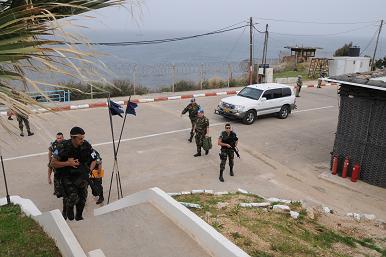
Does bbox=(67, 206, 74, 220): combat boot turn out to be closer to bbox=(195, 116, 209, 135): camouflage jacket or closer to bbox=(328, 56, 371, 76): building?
bbox=(195, 116, 209, 135): camouflage jacket

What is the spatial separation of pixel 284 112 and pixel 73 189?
1398 cm

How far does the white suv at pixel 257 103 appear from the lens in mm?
16781

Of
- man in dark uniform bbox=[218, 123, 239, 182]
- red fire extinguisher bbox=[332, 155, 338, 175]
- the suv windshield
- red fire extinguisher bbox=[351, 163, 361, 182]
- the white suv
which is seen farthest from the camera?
the suv windshield

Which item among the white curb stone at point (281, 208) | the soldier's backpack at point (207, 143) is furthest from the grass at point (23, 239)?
the soldier's backpack at point (207, 143)

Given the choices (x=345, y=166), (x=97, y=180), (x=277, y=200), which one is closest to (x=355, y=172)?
(x=345, y=166)

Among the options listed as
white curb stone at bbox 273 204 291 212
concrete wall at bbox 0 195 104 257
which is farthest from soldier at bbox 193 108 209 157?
concrete wall at bbox 0 195 104 257

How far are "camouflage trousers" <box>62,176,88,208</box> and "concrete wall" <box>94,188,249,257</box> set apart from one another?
1.02 meters

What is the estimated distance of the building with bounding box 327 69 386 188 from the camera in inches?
418

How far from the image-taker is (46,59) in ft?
7.53

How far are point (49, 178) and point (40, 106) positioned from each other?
802cm

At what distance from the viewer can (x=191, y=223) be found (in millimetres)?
5320

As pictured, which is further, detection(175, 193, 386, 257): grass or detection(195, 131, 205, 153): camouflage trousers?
detection(195, 131, 205, 153): camouflage trousers

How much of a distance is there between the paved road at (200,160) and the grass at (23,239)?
5.04 ft

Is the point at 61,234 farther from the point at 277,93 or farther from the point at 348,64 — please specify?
the point at 348,64
